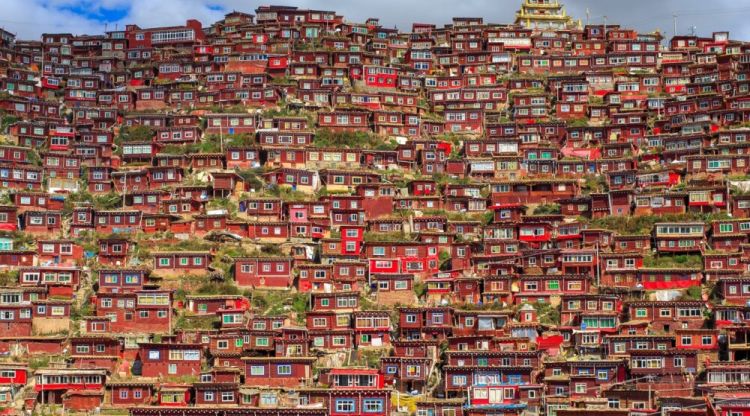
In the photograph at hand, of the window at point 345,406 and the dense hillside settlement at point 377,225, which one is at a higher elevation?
the dense hillside settlement at point 377,225

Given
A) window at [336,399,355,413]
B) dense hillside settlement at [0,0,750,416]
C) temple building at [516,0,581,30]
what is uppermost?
temple building at [516,0,581,30]

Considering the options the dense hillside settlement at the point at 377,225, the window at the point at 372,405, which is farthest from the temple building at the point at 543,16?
the window at the point at 372,405

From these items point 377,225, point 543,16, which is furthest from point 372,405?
point 543,16

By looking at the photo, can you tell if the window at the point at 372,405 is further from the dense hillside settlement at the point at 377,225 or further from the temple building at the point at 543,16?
the temple building at the point at 543,16

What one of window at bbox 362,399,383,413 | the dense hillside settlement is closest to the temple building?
the dense hillside settlement

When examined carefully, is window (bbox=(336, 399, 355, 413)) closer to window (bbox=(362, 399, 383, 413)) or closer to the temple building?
window (bbox=(362, 399, 383, 413))

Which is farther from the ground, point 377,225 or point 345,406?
point 377,225

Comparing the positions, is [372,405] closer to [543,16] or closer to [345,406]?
[345,406]

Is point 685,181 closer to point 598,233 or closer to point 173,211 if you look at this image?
point 598,233

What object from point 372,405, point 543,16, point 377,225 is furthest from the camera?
point 543,16
